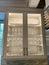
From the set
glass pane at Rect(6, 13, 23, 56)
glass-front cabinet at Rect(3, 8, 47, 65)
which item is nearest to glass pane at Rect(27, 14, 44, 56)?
glass-front cabinet at Rect(3, 8, 47, 65)

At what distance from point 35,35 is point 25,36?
0.87 feet

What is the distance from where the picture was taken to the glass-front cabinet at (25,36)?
2.94 meters

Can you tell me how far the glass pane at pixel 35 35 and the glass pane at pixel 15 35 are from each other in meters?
0.21

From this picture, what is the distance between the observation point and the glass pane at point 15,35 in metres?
3.01

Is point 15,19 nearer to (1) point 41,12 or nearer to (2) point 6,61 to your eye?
(1) point 41,12

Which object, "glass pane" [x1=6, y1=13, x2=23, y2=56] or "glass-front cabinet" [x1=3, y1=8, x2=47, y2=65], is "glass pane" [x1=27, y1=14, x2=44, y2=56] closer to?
"glass-front cabinet" [x1=3, y1=8, x2=47, y2=65]

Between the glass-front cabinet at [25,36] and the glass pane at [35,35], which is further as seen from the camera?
the glass pane at [35,35]

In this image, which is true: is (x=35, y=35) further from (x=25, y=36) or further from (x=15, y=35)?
(x=15, y=35)

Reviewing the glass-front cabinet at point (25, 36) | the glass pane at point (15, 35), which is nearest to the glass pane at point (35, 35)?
the glass-front cabinet at point (25, 36)

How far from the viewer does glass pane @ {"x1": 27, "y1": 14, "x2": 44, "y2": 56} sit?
3.04 meters

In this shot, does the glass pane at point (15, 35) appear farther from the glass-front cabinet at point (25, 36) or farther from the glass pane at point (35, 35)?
the glass pane at point (35, 35)

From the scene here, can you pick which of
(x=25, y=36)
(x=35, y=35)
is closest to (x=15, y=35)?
(x=25, y=36)

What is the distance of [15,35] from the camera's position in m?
3.11

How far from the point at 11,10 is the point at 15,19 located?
246 mm
